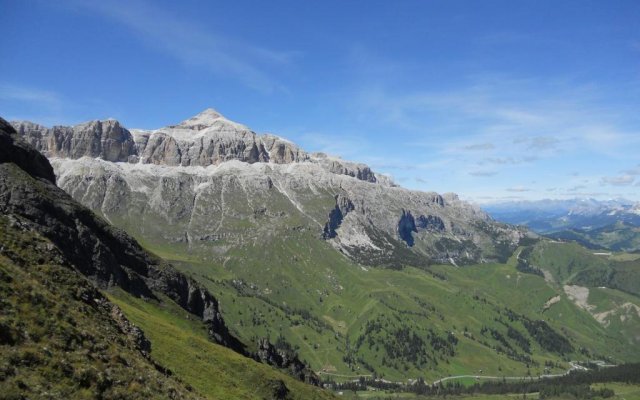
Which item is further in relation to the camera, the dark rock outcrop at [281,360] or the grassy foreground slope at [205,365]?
the dark rock outcrop at [281,360]

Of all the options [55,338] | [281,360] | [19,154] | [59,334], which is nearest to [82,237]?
[19,154]

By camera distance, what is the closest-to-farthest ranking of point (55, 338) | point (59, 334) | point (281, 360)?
point (55, 338), point (59, 334), point (281, 360)

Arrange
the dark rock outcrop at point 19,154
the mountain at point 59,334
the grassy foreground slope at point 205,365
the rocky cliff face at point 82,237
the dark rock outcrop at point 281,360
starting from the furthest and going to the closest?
the dark rock outcrop at point 281,360 < the dark rock outcrop at point 19,154 < the rocky cliff face at point 82,237 < the grassy foreground slope at point 205,365 < the mountain at point 59,334

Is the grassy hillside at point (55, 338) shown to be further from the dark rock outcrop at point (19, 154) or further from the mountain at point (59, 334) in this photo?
the dark rock outcrop at point (19, 154)

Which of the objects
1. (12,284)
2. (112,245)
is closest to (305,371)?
(112,245)

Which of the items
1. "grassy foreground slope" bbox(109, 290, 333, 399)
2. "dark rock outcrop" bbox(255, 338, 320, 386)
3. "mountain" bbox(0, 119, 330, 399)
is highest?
"mountain" bbox(0, 119, 330, 399)

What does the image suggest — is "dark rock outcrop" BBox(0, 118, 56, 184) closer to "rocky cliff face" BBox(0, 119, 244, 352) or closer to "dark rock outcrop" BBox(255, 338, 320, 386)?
"rocky cliff face" BBox(0, 119, 244, 352)

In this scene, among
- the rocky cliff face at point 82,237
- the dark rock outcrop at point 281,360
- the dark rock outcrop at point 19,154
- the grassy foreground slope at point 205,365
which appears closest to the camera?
the grassy foreground slope at point 205,365

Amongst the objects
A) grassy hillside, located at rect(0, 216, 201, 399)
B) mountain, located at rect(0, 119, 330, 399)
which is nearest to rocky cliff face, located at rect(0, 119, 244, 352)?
mountain, located at rect(0, 119, 330, 399)

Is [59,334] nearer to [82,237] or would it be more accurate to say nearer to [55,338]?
[55,338]

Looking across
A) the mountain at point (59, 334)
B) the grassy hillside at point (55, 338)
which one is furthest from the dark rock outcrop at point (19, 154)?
the grassy hillside at point (55, 338)

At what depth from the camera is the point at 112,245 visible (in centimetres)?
14300

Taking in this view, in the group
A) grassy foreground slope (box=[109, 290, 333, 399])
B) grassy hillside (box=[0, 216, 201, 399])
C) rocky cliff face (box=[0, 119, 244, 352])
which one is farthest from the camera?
rocky cliff face (box=[0, 119, 244, 352])

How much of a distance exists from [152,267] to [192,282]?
2143 cm
